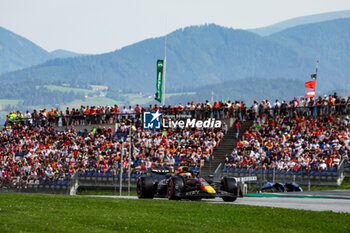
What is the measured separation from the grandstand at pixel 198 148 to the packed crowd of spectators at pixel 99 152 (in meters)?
0.07

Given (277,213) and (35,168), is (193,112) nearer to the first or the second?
(35,168)

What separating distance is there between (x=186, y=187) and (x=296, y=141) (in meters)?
18.1

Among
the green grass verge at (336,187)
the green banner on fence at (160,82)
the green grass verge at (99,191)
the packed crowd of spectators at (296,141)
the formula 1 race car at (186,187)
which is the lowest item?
the green grass verge at (99,191)

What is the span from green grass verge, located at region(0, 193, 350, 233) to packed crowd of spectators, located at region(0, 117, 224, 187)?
71.0ft

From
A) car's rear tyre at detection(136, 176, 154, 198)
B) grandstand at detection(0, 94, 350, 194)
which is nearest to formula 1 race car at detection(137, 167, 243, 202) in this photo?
car's rear tyre at detection(136, 176, 154, 198)

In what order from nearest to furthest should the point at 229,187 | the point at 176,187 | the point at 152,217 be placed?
1. the point at 152,217
2. the point at 176,187
3. the point at 229,187

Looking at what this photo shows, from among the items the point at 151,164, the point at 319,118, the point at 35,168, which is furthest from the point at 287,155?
the point at 35,168

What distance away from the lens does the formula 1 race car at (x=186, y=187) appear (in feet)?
90.1

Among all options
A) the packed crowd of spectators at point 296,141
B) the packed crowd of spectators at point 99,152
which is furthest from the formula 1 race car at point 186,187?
the packed crowd of spectators at point 99,152

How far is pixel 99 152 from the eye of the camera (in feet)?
171

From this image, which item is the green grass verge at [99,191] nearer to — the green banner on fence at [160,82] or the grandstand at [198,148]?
the grandstand at [198,148]

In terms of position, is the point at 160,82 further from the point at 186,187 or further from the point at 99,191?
the point at 186,187

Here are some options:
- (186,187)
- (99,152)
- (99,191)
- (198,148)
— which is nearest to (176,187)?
(186,187)

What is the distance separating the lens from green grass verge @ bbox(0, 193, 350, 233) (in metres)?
16.9
